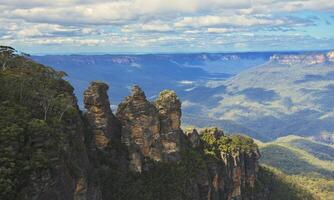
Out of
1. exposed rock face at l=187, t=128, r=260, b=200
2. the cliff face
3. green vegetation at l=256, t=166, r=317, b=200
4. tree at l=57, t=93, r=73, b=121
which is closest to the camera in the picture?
tree at l=57, t=93, r=73, b=121

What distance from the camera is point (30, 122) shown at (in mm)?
57344

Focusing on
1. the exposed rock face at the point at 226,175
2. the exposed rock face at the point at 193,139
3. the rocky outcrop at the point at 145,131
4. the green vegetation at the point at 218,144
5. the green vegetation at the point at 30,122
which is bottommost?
the exposed rock face at the point at 226,175

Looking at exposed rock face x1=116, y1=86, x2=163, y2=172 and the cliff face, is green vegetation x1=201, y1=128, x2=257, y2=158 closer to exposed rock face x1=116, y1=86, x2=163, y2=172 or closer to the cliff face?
the cliff face

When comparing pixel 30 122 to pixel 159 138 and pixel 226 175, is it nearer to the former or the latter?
pixel 159 138

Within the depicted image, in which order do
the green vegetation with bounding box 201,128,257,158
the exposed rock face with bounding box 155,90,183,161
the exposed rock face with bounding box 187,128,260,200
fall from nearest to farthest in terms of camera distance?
the exposed rock face with bounding box 155,90,183,161
the exposed rock face with bounding box 187,128,260,200
the green vegetation with bounding box 201,128,257,158

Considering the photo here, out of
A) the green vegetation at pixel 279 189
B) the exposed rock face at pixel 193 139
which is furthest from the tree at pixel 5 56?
the green vegetation at pixel 279 189

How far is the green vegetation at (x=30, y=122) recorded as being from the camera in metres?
52.6

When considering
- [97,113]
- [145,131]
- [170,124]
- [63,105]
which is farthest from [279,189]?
[63,105]

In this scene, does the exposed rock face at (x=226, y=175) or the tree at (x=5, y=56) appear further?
the exposed rock face at (x=226, y=175)

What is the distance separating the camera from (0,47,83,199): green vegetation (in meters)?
52.6

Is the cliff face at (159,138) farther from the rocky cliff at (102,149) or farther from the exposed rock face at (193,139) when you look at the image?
the rocky cliff at (102,149)

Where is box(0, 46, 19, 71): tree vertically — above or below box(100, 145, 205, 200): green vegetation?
above

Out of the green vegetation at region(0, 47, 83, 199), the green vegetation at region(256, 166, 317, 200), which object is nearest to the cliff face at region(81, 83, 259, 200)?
the green vegetation at region(0, 47, 83, 199)

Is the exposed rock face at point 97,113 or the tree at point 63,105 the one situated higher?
the tree at point 63,105
